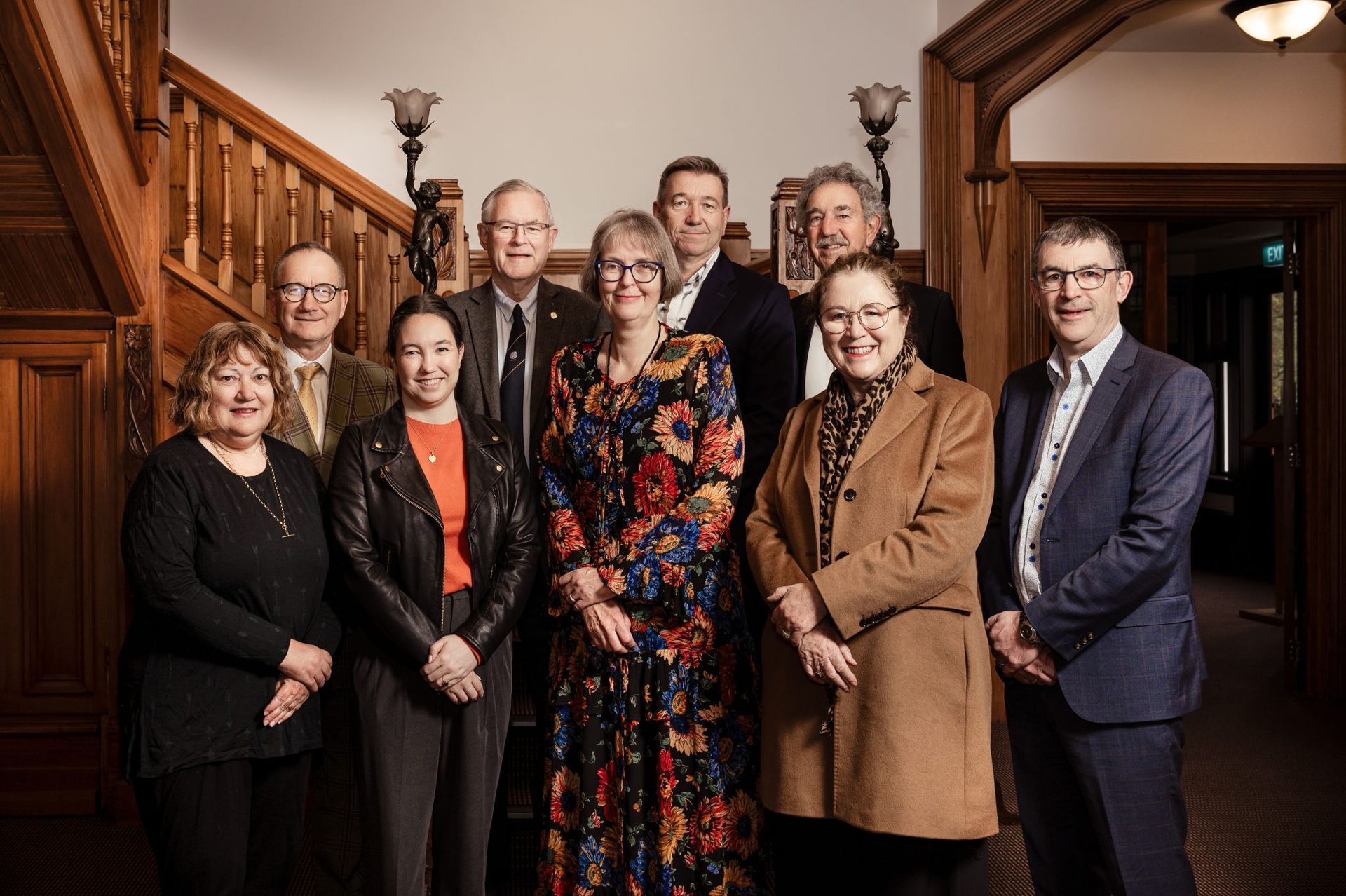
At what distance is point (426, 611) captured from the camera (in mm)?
2336

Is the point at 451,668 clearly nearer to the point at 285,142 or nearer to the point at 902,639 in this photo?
the point at 902,639

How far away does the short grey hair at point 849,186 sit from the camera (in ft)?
9.82

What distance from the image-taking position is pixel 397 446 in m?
2.38

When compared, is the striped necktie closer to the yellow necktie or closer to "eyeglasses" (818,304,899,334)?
the yellow necktie

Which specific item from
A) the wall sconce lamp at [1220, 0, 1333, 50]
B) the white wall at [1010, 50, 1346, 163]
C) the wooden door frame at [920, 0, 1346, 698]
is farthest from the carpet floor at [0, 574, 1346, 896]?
the wall sconce lamp at [1220, 0, 1333, 50]

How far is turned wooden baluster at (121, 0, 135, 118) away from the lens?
3848mm

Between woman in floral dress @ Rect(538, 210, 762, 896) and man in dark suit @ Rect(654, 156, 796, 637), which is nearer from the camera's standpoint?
woman in floral dress @ Rect(538, 210, 762, 896)

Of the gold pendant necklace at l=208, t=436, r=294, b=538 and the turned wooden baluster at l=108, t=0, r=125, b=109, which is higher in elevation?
the turned wooden baluster at l=108, t=0, r=125, b=109

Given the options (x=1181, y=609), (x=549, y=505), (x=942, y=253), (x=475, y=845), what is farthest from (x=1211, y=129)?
(x=475, y=845)

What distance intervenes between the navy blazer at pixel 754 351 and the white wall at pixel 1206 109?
10.6 ft

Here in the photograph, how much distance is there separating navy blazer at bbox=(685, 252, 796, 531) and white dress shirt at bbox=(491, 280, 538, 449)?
1.39 feet

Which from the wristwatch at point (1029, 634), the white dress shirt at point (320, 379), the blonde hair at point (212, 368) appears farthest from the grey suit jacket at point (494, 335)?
the wristwatch at point (1029, 634)

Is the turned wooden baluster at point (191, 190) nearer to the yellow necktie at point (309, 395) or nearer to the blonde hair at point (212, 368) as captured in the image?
the yellow necktie at point (309, 395)

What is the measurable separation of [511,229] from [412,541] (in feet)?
3.00
